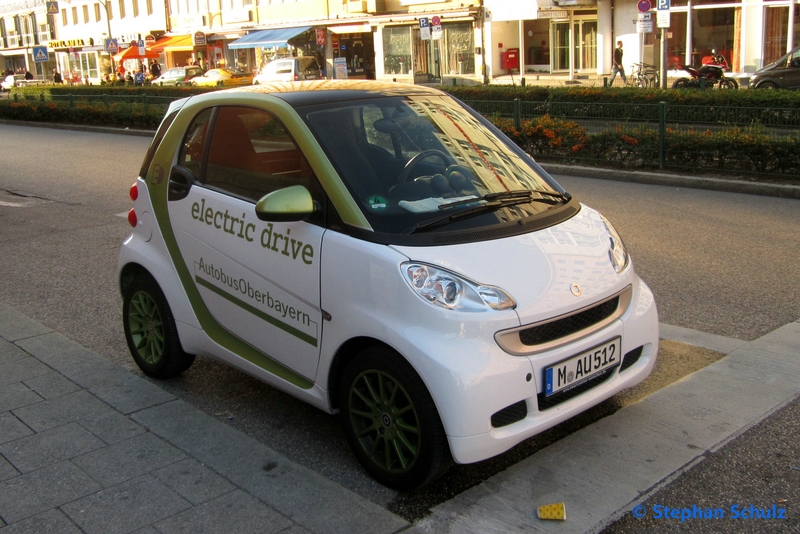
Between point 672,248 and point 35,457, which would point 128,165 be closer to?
point 672,248

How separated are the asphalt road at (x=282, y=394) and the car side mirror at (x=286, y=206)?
1.17 m

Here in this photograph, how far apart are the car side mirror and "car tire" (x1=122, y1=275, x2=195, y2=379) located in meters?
1.31

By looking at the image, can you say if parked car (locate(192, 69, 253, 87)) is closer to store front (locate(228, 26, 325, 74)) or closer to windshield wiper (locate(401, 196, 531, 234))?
store front (locate(228, 26, 325, 74))

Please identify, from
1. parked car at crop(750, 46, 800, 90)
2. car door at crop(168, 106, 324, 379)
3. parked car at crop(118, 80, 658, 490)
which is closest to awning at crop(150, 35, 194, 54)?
parked car at crop(750, 46, 800, 90)

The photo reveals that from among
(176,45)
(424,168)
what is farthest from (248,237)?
(176,45)

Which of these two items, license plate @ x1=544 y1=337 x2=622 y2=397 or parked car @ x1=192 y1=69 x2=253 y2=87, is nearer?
license plate @ x1=544 y1=337 x2=622 y2=397

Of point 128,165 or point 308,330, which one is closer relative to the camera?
point 308,330

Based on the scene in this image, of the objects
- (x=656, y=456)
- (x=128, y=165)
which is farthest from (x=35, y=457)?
(x=128, y=165)

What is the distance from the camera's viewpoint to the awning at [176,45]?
5825 centimetres

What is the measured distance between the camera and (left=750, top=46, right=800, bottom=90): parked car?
22.6 metres

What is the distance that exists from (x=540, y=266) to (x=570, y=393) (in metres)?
0.56

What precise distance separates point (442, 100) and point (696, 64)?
29.7 meters

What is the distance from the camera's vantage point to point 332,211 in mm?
3738

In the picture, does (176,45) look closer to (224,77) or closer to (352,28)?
(352,28)
